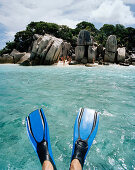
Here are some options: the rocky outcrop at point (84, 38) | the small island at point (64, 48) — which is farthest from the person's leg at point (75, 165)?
the rocky outcrop at point (84, 38)

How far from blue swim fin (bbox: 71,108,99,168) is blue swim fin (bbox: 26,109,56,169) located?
43cm

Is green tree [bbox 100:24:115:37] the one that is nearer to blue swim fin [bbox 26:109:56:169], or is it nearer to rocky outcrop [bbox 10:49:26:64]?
rocky outcrop [bbox 10:49:26:64]

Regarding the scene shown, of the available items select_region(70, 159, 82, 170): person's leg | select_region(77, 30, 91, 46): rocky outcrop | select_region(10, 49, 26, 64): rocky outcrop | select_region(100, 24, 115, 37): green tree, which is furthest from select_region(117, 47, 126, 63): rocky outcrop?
select_region(100, 24, 115, 37): green tree

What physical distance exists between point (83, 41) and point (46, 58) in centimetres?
824

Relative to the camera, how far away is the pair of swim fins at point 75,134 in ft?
6.12

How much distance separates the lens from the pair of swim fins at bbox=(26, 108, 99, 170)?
73.5 inches

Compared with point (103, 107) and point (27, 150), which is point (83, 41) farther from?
point (27, 150)

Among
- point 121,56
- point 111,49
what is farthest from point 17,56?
point 121,56

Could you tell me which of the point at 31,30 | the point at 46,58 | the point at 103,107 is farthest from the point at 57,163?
the point at 31,30

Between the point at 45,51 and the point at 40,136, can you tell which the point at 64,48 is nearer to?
the point at 45,51

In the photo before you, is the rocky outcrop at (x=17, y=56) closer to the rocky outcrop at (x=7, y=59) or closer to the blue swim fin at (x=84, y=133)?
the rocky outcrop at (x=7, y=59)

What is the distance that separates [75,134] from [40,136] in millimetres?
694

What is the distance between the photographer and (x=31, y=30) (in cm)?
3531

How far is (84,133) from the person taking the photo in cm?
242
